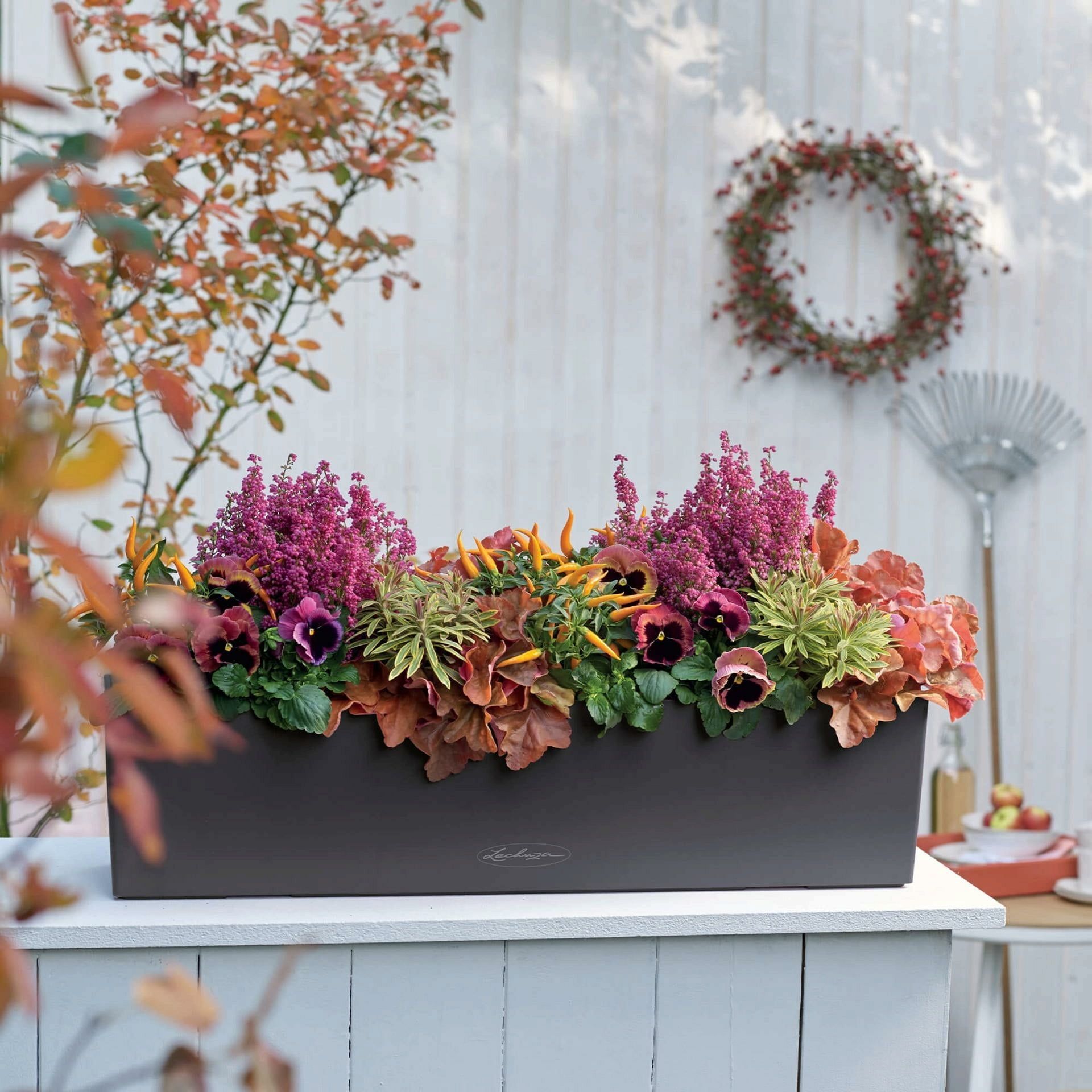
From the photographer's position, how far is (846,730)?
955 mm

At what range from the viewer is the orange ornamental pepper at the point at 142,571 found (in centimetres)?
91

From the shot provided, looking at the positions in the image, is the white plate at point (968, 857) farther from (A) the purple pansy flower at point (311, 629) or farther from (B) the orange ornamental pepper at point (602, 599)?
(A) the purple pansy flower at point (311, 629)

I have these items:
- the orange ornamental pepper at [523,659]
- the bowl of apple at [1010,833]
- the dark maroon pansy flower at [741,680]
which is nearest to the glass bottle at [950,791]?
the bowl of apple at [1010,833]

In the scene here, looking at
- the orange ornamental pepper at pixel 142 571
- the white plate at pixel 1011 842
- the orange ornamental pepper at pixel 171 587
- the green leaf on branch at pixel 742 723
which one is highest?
the orange ornamental pepper at pixel 142 571

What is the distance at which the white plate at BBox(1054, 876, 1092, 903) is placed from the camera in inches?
76.3

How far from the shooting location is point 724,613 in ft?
3.12

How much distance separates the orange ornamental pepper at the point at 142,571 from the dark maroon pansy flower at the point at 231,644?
0.07 m

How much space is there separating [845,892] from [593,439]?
185 centimetres

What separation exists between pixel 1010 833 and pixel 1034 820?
0.38ft

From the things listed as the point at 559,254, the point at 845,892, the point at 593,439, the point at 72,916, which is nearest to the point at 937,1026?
the point at 845,892

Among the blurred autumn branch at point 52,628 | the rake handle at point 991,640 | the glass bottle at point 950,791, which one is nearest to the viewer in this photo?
the blurred autumn branch at point 52,628

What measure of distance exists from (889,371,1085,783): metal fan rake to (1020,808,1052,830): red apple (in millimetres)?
603

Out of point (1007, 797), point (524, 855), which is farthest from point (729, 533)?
point (1007, 797)

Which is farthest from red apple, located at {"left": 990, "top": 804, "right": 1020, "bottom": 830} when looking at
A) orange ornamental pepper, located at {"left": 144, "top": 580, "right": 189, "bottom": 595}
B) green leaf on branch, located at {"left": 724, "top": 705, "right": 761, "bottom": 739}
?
orange ornamental pepper, located at {"left": 144, "top": 580, "right": 189, "bottom": 595}
